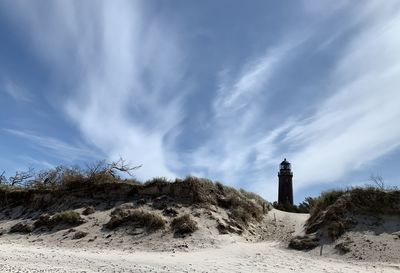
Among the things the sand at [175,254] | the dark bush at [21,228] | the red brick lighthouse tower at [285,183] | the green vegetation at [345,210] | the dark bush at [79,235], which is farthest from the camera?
the red brick lighthouse tower at [285,183]

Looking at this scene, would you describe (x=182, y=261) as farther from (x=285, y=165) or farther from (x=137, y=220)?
(x=285, y=165)

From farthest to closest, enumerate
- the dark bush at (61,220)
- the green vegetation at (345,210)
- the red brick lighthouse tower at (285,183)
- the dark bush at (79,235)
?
1. the red brick lighthouse tower at (285,183)
2. the dark bush at (61,220)
3. the dark bush at (79,235)
4. the green vegetation at (345,210)

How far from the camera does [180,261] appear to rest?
35.8 ft

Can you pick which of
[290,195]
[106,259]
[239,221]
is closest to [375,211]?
[239,221]

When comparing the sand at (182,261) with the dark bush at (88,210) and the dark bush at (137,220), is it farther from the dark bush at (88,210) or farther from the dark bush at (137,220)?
the dark bush at (88,210)

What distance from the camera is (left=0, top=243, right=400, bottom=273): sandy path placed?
9.83m

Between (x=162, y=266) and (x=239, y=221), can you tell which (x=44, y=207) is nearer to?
(x=239, y=221)

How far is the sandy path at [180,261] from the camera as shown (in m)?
9.83

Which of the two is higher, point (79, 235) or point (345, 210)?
point (345, 210)

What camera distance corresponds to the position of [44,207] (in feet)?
63.8

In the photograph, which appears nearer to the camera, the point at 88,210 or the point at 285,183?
the point at 88,210

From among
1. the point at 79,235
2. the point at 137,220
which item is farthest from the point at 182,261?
the point at 79,235

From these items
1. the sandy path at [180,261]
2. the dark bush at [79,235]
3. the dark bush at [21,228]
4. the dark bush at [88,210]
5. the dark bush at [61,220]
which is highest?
the dark bush at [88,210]

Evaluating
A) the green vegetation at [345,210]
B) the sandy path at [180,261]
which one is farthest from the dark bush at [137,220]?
the green vegetation at [345,210]
